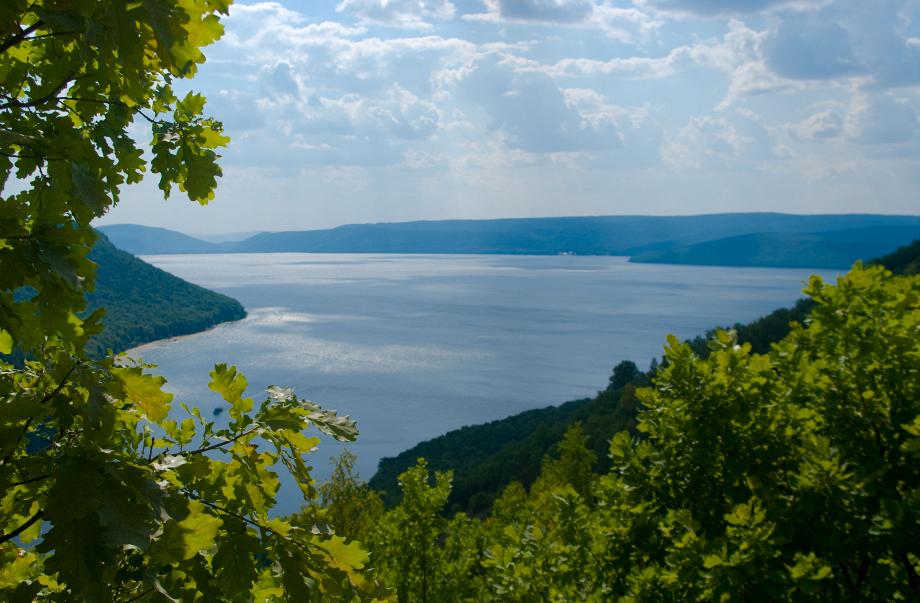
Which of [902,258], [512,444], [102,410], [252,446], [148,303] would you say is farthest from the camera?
[148,303]

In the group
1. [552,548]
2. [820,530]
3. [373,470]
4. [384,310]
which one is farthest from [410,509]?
[384,310]

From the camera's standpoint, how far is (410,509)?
12914 millimetres

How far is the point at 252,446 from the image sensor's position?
2.17m

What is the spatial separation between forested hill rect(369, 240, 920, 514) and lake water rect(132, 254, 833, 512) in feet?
10.4

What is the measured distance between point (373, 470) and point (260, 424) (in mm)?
45127

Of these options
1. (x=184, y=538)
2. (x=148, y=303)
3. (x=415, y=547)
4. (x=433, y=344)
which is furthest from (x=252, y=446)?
(x=148, y=303)

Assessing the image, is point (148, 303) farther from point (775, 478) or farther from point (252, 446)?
point (252, 446)

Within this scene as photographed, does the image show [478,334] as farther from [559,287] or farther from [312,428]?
[312,428]

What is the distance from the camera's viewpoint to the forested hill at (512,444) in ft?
136

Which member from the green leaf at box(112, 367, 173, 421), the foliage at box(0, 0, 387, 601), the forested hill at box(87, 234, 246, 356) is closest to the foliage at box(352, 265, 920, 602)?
the foliage at box(0, 0, 387, 601)

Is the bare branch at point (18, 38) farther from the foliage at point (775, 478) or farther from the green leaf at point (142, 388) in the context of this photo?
the foliage at point (775, 478)

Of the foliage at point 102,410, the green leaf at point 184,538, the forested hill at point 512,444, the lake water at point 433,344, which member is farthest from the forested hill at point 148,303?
the green leaf at point 184,538

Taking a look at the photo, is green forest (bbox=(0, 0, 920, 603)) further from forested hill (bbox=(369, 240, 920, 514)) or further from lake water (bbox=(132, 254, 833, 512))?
forested hill (bbox=(369, 240, 920, 514))

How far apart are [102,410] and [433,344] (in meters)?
84.9
